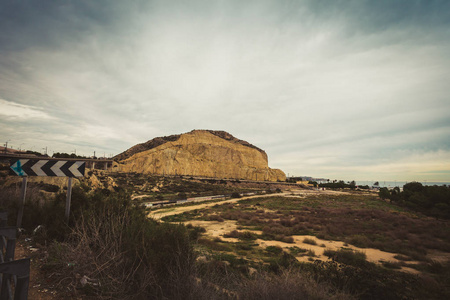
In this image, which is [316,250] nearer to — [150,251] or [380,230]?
[380,230]

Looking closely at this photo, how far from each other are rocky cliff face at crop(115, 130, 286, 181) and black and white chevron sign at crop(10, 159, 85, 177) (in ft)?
321

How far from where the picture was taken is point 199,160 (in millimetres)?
115312

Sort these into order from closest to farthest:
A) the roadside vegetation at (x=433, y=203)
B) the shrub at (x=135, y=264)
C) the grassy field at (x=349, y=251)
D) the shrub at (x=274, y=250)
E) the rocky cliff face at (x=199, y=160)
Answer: the shrub at (x=135, y=264) < the grassy field at (x=349, y=251) < the shrub at (x=274, y=250) < the roadside vegetation at (x=433, y=203) < the rocky cliff face at (x=199, y=160)

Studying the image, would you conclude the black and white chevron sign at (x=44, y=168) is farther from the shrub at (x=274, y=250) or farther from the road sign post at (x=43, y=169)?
the shrub at (x=274, y=250)

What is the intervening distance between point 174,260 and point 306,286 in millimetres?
3392

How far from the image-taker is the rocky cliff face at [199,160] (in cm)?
10369

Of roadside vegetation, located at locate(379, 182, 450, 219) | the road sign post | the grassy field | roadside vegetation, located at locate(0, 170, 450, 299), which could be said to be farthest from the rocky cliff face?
the road sign post

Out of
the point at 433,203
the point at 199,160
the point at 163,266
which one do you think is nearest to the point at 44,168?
the point at 163,266

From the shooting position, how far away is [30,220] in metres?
8.21

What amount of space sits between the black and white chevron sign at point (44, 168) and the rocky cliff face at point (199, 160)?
9773cm

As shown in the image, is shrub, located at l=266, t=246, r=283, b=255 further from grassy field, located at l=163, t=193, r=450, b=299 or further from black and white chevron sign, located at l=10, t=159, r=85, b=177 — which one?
black and white chevron sign, located at l=10, t=159, r=85, b=177

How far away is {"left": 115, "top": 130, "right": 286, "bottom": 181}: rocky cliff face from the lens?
104 meters

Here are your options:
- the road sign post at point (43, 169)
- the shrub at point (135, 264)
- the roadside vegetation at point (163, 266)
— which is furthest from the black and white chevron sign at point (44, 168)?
the shrub at point (135, 264)

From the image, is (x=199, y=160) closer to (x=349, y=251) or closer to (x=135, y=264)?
(x=349, y=251)
